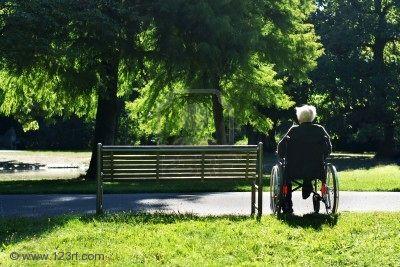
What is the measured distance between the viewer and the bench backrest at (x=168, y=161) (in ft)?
30.8

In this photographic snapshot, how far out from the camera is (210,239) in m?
7.18

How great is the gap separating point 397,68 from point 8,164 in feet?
81.8

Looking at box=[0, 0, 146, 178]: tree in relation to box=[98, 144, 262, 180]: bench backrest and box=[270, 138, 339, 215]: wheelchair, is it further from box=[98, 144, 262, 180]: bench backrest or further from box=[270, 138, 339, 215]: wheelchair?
box=[270, 138, 339, 215]: wheelchair

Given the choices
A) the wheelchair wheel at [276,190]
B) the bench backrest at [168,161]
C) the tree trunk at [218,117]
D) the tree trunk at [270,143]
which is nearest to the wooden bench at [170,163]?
the bench backrest at [168,161]

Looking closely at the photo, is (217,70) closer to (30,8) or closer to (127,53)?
(127,53)

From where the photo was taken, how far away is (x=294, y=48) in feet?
76.2

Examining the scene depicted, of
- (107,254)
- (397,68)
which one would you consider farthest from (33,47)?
(397,68)

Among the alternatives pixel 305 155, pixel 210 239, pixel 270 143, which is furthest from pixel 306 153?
pixel 270 143

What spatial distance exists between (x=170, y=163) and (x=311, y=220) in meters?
2.32

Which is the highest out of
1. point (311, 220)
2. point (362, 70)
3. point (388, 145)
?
point (362, 70)

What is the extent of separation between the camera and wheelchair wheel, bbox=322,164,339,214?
354 inches

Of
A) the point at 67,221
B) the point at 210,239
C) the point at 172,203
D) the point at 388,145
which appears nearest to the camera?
the point at 210,239

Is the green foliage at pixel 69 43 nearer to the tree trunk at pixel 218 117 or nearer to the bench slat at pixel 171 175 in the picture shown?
the tree trunk at pixel 218 117

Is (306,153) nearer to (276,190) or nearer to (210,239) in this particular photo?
(276,190)
